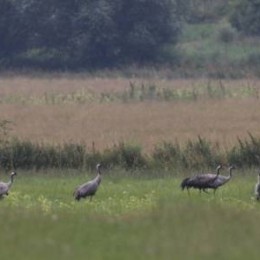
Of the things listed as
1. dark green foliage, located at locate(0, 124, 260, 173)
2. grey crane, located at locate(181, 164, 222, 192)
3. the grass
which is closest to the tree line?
dark green foliage, located at locate(0, 124, 260, 173)

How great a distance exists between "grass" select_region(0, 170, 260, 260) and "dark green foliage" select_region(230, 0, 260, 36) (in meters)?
57.0

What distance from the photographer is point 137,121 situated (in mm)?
41844

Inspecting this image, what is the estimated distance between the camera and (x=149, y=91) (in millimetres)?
50438

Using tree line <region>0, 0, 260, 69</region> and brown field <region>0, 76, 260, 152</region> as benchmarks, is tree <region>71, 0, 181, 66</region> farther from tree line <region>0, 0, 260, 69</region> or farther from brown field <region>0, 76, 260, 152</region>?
brown field <region>0, 76, 260, 152</region>

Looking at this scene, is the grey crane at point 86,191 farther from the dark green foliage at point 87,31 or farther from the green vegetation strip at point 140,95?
the dark green foliage at point 87,31

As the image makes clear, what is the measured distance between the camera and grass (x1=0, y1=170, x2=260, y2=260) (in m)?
15.0

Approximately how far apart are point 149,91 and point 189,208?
32.2 meters

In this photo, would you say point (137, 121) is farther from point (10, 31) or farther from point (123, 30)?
point (10, 31)

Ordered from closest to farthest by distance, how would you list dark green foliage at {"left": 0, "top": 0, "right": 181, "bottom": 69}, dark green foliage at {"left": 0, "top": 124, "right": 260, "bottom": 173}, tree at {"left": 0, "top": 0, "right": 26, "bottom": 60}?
dark green foliage at {"left": 0, "top": 124, "right": 260, "bottom": 173} < dark green foliage at {"left": 0, "top": 0, "right": 181, "bottom": 69} < tree at {"left": 0, "top": 0, "right": 26, "bottom": 60}

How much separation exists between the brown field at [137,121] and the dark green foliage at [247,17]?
29.3 metres

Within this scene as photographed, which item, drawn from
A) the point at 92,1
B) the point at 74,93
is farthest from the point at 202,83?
the point at 92,1

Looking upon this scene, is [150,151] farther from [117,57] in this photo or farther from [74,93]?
[117,57]

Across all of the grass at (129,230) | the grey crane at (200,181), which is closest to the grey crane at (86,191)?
the grass at (129,230)

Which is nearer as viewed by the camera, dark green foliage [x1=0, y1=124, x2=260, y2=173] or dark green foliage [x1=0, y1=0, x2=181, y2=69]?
dark green foliage [x1=0, y1=124, x2=260, y2=173]
